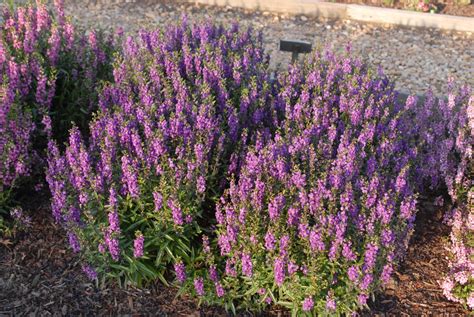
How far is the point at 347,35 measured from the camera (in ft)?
29.9

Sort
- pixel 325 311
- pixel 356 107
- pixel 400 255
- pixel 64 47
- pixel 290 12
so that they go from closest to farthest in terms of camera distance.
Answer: pixel 325 311
pixel 400 255
pixel 356 107
pixel 64 47
pixel 290 12

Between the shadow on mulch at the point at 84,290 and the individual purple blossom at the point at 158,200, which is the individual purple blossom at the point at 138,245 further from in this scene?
the shadow on mulch at the point at 84,290

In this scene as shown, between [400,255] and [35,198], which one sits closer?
[400,255]

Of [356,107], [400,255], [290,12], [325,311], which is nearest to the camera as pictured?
[325,311]

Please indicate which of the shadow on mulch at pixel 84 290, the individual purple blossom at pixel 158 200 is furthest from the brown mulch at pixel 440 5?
the individual purple blossom at pixel 158 200

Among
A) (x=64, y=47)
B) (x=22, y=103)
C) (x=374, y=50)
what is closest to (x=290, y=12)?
(x=374, y=50)

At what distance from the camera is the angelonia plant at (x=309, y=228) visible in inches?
144

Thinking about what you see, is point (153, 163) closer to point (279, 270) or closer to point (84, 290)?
point (84, 290)

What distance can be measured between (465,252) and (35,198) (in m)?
3.50

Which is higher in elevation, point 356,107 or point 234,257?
point 356,107

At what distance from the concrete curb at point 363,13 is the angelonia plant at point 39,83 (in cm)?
434

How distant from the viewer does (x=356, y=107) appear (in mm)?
4883

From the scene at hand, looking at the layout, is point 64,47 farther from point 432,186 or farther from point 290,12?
point 290,12

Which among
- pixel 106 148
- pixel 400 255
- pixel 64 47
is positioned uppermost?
pixel 64 47
